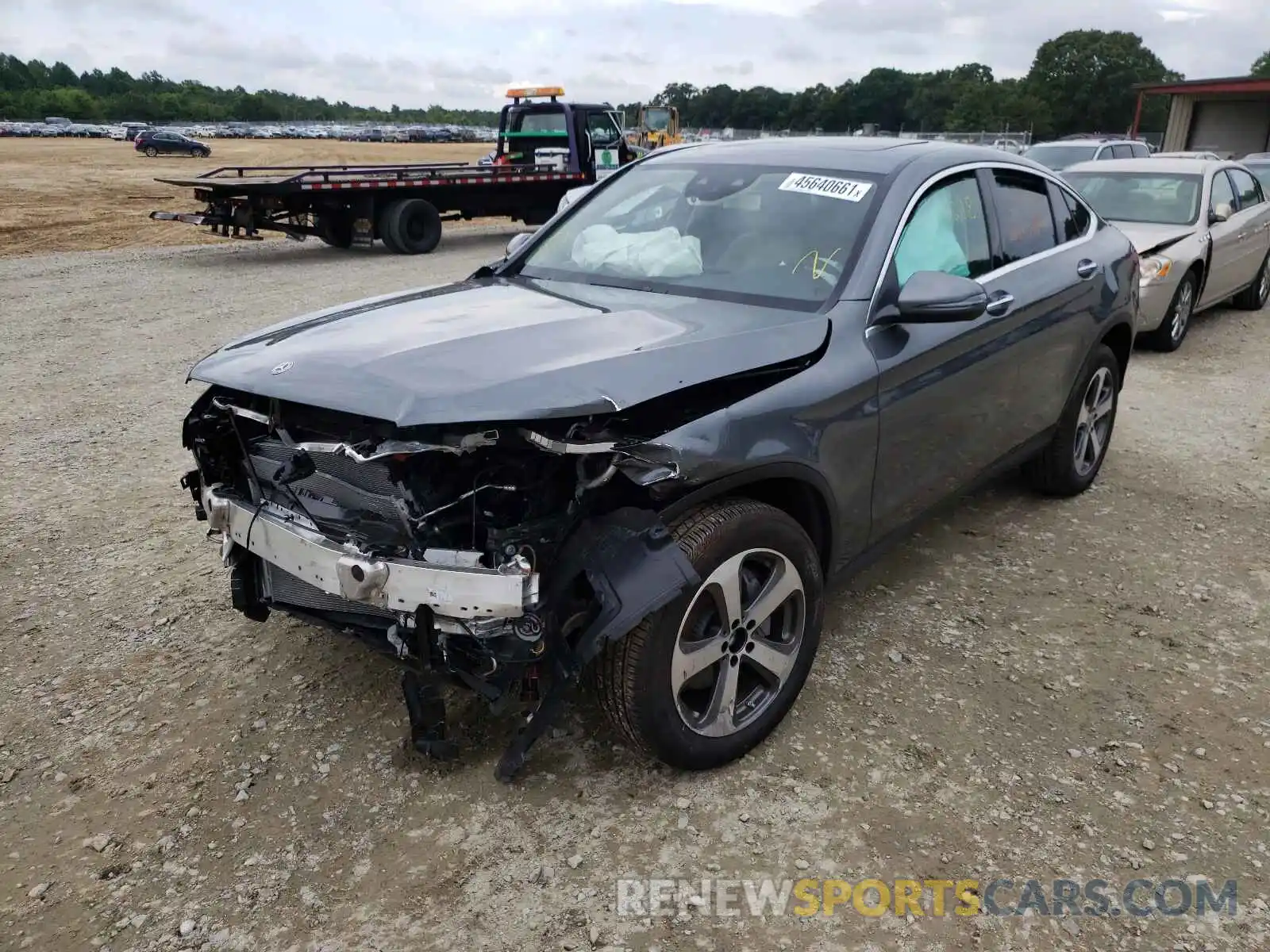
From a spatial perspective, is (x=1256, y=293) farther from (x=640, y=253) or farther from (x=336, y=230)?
(x=336, y=230)

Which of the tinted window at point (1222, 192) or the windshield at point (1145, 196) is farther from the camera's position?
the tinted window at point (1222, 192)

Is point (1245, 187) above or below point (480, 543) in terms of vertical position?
above

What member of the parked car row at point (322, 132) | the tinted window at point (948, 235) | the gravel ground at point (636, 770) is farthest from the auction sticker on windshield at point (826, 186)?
the parked car row at point (322, 132)

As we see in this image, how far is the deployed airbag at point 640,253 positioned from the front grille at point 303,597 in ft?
5.32

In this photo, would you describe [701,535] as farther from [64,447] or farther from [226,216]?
[226,216]

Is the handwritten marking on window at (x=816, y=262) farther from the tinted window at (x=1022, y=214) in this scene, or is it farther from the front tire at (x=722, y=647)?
the tinted window at (x=1022, y=214)

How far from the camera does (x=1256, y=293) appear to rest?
10383 mm

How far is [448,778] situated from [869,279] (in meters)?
2.12

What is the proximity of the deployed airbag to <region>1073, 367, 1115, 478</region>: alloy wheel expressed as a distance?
236cm

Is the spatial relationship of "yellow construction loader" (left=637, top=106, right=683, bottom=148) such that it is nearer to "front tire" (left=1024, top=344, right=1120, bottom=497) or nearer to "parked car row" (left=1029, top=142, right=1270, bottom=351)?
"parked car row" (left=1029, top=142, right=1270, bottom=351)

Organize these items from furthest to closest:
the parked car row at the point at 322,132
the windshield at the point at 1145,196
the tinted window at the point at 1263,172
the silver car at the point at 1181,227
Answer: the parked car row at the point at 322,132 < the tinted window at the point at 1263,172 < the windshield at the point at 1145,196 < the silver car at the point at 1181,227

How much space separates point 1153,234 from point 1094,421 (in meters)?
4.49

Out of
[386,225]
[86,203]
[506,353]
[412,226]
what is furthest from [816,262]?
[86,203]

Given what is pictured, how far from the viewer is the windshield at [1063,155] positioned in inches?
643
